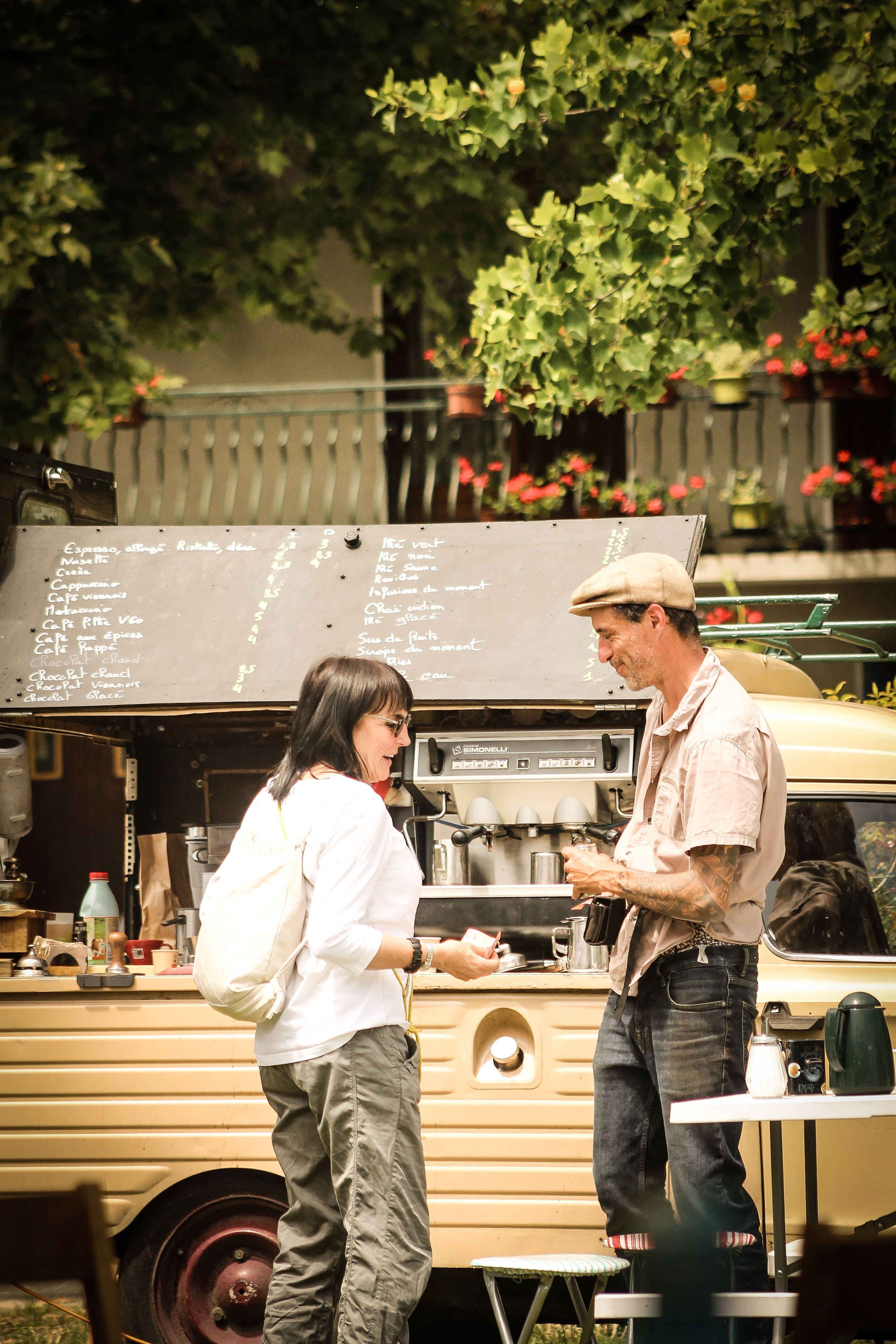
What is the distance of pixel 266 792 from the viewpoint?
3.49m

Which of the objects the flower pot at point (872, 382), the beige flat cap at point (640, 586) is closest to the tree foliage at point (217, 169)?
the flower pot at point (872, 382)

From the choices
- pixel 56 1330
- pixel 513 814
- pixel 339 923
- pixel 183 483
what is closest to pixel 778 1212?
pixel 339 923

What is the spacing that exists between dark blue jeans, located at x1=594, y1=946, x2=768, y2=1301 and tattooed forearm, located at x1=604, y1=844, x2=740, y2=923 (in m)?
0.14

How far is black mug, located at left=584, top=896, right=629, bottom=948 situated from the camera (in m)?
3.79

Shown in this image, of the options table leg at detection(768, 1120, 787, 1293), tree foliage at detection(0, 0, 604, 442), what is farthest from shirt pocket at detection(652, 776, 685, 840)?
tree foliage at detection(0, 0, 604, 442)

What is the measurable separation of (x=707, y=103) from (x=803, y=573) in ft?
12.8

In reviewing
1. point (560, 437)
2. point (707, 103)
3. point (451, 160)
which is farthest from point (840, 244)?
point (707, 103)

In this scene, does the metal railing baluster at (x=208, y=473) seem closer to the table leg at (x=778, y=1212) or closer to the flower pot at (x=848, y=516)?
the flower pot at (x=848, y=516)

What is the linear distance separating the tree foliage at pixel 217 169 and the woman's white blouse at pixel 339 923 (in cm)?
592

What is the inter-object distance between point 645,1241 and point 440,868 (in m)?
1.93

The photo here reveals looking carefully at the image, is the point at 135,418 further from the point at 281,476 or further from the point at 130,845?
the point at 130,845

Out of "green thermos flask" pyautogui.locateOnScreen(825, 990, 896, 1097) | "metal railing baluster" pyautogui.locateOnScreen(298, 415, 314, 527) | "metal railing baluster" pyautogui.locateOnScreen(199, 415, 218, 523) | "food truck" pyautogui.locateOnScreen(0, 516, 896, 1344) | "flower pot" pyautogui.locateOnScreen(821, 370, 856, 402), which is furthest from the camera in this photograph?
"metal railing baluster" pyautogui.locateOnScreen(199, 415, 218, 523)

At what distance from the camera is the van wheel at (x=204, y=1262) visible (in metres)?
4.79

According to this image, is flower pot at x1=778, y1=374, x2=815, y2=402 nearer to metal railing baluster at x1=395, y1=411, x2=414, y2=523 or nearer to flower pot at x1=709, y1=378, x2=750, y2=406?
flower pot at x1=709, y1=378, x2=750, y2=406
